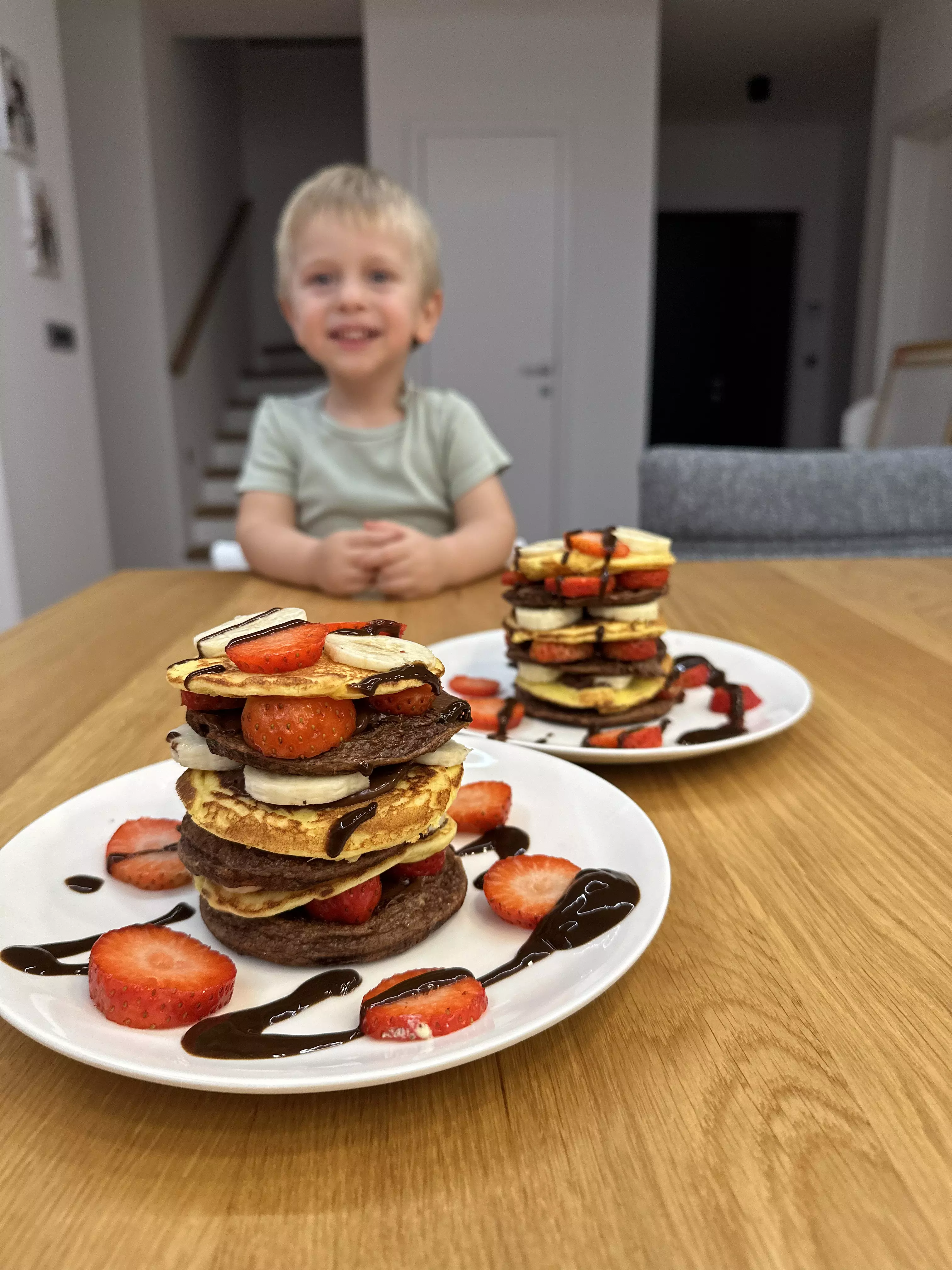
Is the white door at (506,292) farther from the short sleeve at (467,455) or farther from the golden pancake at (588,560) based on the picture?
the golden pancake at (588,560)

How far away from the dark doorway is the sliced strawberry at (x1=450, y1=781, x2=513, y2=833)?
808cm

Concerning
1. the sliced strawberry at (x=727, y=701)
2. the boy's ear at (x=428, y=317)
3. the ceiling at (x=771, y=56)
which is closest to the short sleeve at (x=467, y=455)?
the boy's ear at (x=428, y=317)

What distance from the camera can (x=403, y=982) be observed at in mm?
475

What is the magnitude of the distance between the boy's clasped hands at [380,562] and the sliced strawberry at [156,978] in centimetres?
101

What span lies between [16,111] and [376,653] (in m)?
3.82

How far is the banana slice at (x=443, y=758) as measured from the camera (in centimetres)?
56

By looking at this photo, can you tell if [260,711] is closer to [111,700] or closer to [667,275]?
[111,700]

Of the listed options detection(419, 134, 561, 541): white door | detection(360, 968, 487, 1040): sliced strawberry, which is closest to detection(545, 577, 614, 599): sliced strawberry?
detection(360, 968, 487, 1040): sliced strawberry

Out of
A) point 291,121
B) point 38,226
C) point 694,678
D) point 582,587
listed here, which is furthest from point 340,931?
point 291,121

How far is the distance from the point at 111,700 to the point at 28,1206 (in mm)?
709

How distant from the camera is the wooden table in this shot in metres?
0.35

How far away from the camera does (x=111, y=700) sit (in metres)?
1.01

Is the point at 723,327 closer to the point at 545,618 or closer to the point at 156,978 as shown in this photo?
the point at 545,618

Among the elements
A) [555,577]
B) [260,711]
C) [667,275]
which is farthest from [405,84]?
[260,711]
